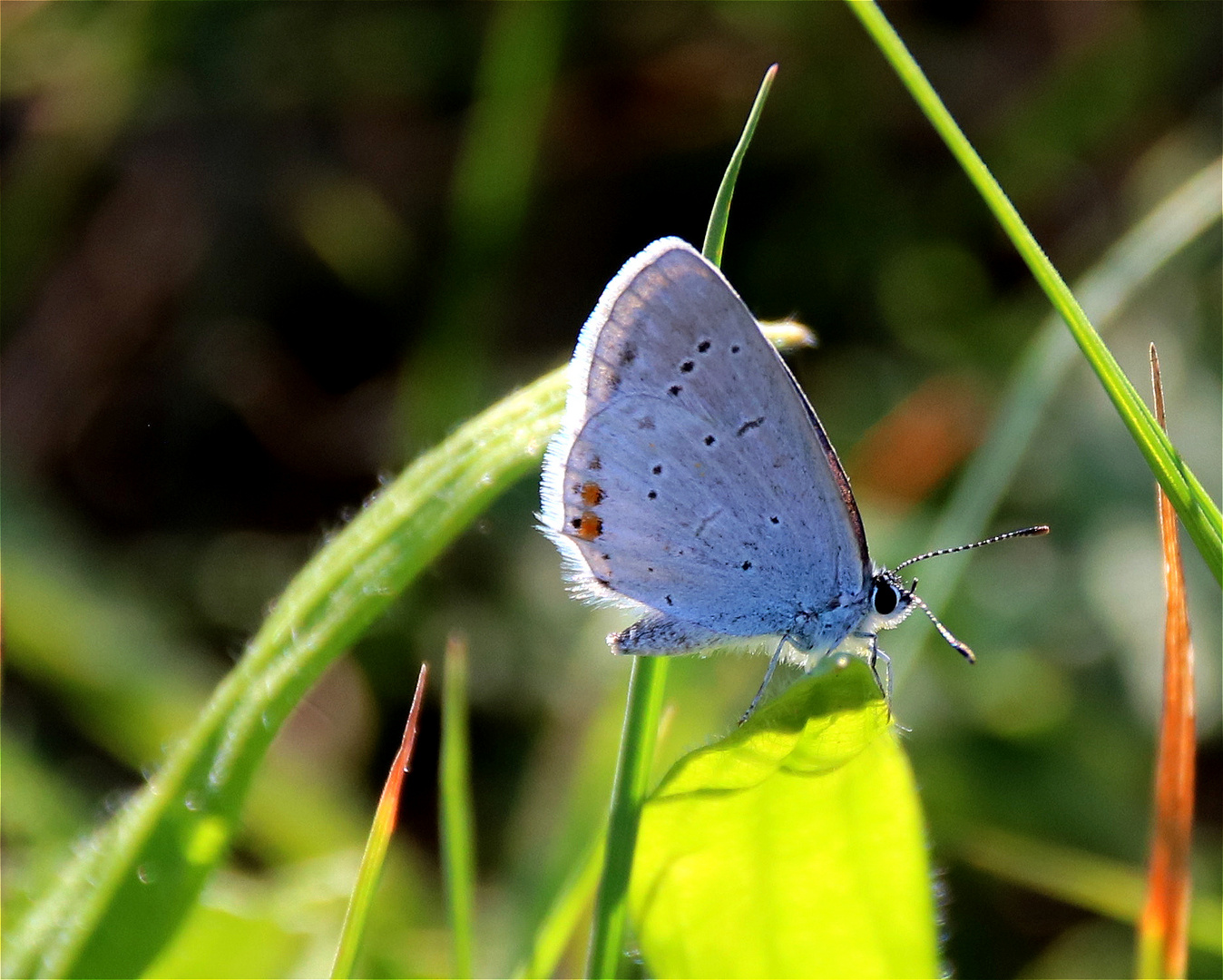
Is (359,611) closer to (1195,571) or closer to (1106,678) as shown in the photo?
(1106,678)

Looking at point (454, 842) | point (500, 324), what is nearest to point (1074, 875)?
point (454, 842)

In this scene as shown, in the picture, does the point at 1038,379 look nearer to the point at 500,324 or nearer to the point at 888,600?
the point at 888,600

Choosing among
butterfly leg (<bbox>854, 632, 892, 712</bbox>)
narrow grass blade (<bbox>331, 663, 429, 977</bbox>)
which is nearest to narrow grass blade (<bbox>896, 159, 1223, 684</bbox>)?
butterfly leg (<bbox>854, 632, 892, 712</bbox>)

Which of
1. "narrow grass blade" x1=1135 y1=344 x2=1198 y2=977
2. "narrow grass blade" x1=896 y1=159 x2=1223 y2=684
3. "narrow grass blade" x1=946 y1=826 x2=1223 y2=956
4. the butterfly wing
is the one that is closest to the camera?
"narrow grass blade" x1=1135 y1=344 x2=1198 y2=977

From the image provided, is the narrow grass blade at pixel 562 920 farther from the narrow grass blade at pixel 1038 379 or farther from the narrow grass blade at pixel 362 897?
the narrow grass blade at pixel 1038 379

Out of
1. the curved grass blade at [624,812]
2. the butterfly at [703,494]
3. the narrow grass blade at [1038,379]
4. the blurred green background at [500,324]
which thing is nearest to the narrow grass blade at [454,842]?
the curved grass blade at [624,812]

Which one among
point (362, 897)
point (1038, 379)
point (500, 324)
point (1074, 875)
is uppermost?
point (500, 324)

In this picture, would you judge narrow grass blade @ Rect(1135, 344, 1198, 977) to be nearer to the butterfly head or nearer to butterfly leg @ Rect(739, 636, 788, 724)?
the butterfly head
